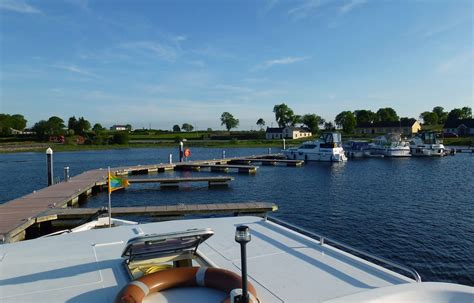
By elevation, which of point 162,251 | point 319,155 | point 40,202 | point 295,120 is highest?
point 295,120

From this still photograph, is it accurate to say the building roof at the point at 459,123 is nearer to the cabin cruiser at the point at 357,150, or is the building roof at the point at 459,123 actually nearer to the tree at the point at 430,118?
the tree at the point at 430,118

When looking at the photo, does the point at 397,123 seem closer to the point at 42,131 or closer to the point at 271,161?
the point at 271,161

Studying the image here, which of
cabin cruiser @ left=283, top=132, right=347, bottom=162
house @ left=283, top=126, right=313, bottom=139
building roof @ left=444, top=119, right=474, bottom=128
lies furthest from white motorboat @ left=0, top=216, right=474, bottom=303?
building roof @ left=444, top=119, right=474, bottom=128

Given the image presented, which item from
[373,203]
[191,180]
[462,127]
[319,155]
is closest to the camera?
[373,203]

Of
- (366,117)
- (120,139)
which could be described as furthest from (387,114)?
(120,139)

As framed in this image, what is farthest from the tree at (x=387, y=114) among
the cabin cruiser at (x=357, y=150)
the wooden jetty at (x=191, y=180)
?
the wooden jetty at (x=191, y=180)

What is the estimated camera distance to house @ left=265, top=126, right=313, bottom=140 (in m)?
119

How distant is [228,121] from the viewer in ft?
517

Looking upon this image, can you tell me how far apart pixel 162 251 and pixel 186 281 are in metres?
0.56

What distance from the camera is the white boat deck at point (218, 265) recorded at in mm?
4570

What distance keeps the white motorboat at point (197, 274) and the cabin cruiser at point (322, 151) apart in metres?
42.2

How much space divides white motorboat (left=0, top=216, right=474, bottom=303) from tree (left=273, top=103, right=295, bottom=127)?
419 feet

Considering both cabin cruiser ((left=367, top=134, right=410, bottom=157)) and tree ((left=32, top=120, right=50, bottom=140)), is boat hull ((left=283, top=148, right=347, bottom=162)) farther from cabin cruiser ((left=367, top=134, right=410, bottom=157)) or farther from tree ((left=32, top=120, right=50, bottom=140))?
tree ((left=32, top=120, right=50, bottom=140))

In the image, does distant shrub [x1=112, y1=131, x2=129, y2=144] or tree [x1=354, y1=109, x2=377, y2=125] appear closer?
distant shrub [x1=112, y1=131, x2=129, y2=144]
